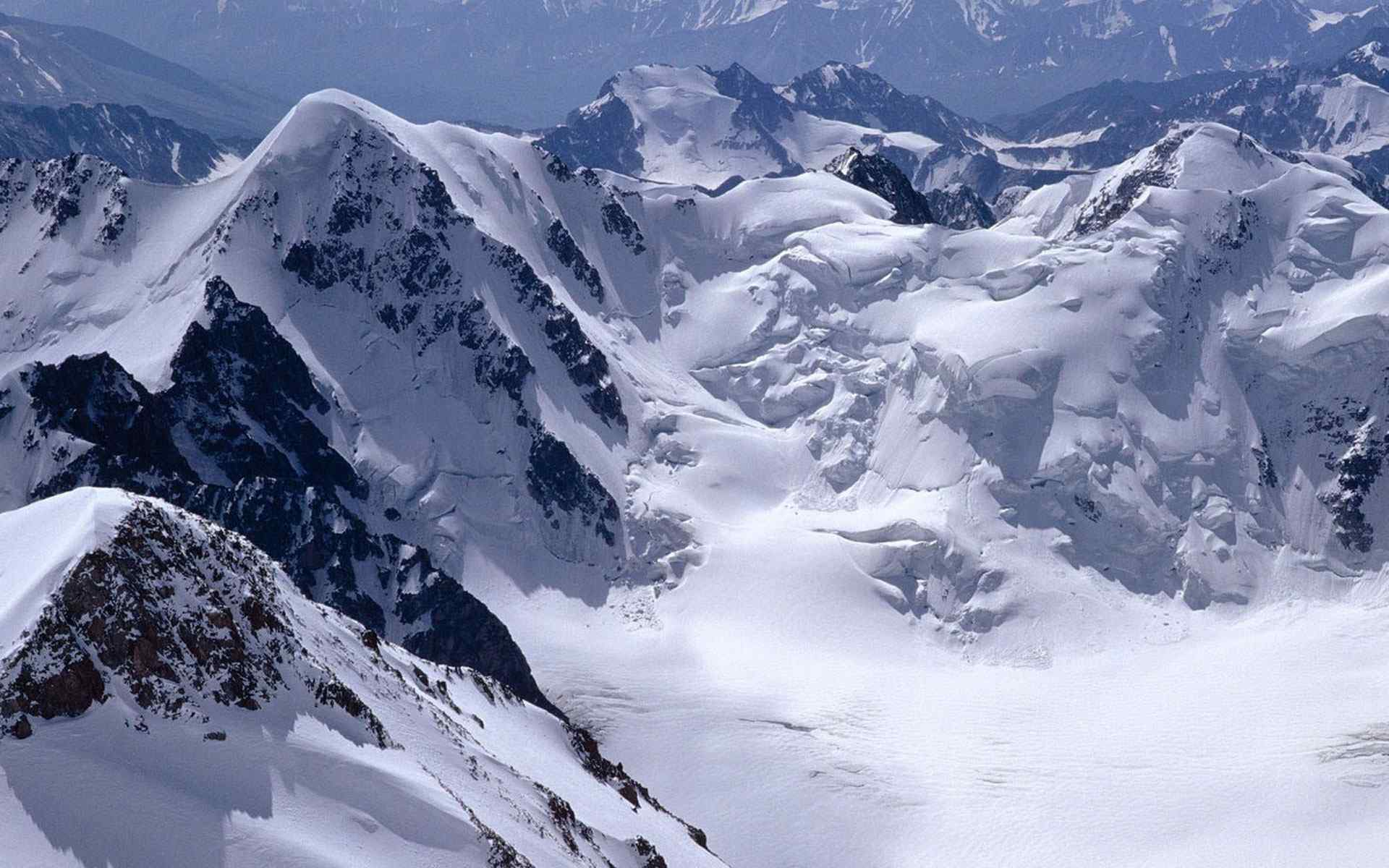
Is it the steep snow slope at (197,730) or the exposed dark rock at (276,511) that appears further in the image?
the exposed dark rock at (276,511)

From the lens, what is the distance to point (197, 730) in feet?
241

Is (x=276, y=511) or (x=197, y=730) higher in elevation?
(x=197, y=730)

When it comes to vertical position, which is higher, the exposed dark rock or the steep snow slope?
the steep snow slope

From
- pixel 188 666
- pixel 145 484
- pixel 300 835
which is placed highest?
pixel 188 666

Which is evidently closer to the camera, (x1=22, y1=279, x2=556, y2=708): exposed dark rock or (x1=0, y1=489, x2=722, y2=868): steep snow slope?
(x1=0, y1=489, x2=722, y2=868): steep snow slope

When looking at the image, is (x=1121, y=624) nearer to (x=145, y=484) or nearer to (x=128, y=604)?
(x=145, y=484)

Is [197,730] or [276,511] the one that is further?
[276,511]

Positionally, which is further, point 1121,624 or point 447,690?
point 1121,624

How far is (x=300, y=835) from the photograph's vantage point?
71625mm

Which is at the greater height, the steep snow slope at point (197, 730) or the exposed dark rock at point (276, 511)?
the steep snow slope at point (197, 730)

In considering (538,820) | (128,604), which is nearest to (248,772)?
Answer: (128,604)

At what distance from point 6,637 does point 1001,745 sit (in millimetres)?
128143

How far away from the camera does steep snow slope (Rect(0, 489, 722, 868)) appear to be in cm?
6781

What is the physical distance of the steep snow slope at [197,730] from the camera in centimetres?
6781
